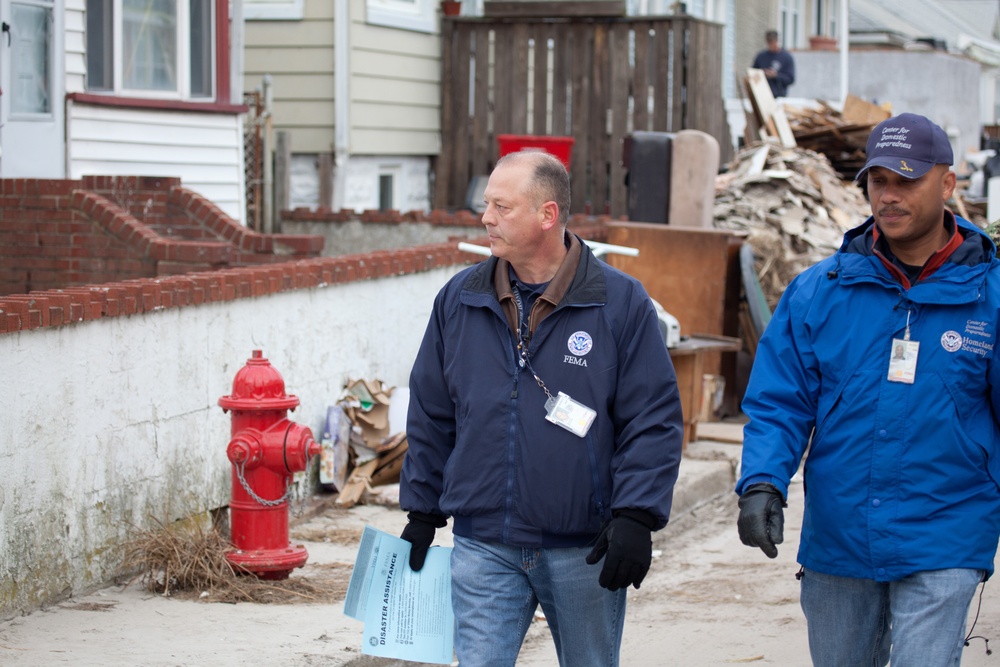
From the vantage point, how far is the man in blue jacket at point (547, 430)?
3670mm

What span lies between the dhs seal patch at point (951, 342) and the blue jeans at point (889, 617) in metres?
0.58

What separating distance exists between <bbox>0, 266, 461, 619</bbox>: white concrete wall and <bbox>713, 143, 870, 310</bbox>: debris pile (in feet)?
18.3

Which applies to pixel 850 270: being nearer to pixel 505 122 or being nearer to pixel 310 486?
pixel 310 486

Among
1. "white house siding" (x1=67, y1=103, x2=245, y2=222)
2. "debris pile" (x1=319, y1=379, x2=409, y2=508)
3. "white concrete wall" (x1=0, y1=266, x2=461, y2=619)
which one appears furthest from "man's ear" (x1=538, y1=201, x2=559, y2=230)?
"white house siding" (x1=67, y1=103, x2=245, y2=222)

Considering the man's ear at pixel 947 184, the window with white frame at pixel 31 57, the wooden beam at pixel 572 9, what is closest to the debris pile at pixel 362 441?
the window with white frame at pixel 31 57

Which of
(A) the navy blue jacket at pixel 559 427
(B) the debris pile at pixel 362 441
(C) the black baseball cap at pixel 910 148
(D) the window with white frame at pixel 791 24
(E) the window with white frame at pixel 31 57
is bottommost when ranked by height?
(B) the debris pile at pixel 362 441

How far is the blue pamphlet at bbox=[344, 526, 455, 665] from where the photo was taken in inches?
155

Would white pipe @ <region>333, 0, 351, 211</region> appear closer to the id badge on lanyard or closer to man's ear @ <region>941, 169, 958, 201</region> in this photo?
man's ear @ <region>941, 169, 958, 201</region>

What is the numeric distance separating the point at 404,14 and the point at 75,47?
5406mm

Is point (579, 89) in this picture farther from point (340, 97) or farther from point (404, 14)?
point (340, 97)

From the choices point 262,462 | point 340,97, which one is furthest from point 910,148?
point 340,97

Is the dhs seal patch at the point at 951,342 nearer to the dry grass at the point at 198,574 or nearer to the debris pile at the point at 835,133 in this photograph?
the dry grass at the point at 198,574

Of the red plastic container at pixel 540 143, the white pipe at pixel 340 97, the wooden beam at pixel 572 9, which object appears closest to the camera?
the red plastic container at pixel 540 143

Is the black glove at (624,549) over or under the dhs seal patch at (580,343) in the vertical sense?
under
